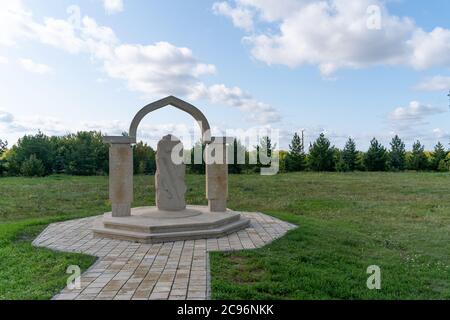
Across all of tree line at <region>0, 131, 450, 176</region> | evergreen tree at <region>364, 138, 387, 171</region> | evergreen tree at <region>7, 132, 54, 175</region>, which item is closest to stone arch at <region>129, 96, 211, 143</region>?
tree line at <region>0, 131, 450, 176</region>

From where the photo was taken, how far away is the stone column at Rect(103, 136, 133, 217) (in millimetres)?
8992

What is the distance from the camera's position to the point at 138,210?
10047 mm

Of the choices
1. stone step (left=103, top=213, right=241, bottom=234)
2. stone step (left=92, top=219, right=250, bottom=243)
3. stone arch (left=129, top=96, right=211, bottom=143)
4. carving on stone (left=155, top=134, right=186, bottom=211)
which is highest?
stone arch (left=129, top=96, right=211, bottom=143)

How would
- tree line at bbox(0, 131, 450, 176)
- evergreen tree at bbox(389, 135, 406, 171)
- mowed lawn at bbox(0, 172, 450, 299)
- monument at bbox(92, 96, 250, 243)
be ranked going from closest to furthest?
mowed lawn at bbox(0, 172, 450, 299) → monument at bbox(92, 96, 250, 243) → tree line at bbox(0, 131, 450, 176) → evergreen tree at bbox(389, 135, 406, 171)

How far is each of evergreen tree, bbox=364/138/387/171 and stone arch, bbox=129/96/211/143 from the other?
1287 inches

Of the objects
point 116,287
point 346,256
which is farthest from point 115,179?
point 346,256

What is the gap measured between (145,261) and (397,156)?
40.2m

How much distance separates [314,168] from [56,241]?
105ft

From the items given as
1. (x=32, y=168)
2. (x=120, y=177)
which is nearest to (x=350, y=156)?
(x=32, y=168)

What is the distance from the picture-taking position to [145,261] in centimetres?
622

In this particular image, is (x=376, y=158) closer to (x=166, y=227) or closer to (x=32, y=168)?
(x=32, y=168)

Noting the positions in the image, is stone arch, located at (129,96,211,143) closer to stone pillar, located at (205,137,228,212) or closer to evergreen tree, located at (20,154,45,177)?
stone pillar, located at (205,137,228,212)
